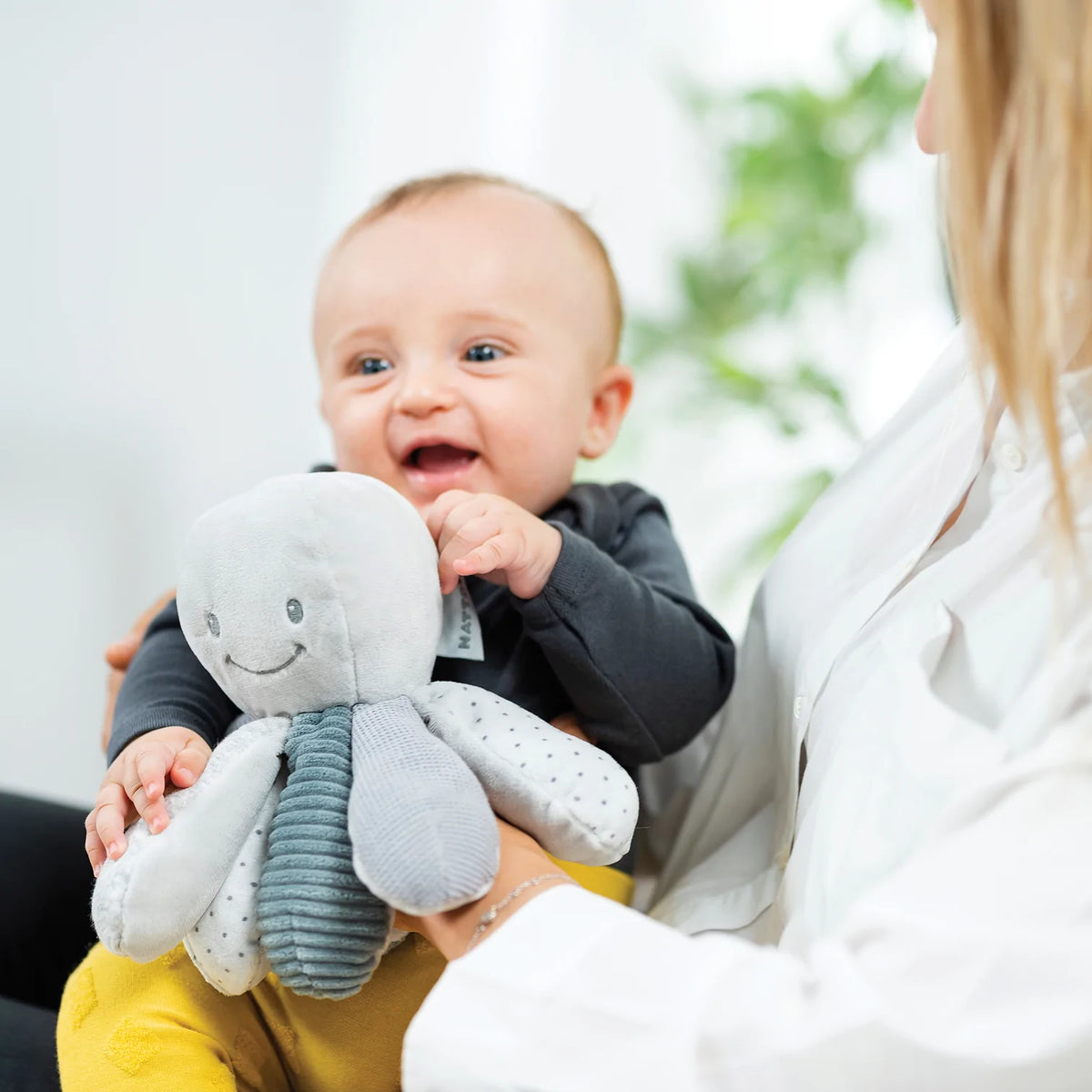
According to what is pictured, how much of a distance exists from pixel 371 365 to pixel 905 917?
68 centimetres

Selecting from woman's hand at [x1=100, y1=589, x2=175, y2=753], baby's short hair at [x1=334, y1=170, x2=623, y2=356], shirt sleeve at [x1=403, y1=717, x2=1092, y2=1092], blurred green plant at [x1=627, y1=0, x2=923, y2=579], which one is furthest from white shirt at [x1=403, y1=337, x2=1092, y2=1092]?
blurred green plant at [x1=627, y1=0, x2=923, y2=579]

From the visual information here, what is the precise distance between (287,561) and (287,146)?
5.68ft

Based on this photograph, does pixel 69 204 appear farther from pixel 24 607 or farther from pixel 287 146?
pixel 24 607

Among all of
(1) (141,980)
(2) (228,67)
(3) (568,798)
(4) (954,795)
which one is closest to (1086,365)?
(4) (954,795)

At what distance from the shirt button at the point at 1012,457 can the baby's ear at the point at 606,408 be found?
0.45 m

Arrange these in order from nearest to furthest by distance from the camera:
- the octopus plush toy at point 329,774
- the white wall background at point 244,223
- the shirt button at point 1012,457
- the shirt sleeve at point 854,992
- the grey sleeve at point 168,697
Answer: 1. the shirt sleeve at point 854,992
2. the octopus plush toy at point 329,774
3. the shirt button at point 1012,457
4. the grey sleeve at point 168,697
5. the white wall background at point 244,223

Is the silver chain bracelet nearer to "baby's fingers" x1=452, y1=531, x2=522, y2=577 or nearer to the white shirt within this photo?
the white shirt

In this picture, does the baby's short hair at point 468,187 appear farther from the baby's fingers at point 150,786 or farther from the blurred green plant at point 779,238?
the blurred green plant at point 779,238

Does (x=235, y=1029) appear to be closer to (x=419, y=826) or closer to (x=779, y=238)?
(x=419, y=826)

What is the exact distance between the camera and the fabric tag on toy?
31.1 inches

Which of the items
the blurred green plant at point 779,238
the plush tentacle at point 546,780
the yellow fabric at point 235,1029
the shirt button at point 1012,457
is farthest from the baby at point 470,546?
the blurred green plant at point 779,238

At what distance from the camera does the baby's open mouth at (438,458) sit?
97 cm

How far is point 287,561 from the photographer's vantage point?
659 millimetres

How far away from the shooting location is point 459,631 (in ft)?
2.61
